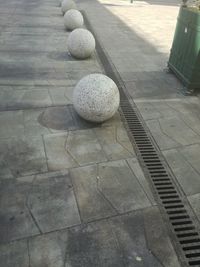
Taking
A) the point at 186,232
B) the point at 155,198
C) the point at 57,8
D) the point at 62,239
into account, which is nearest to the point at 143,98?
the point at 155,198

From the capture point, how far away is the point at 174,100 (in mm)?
8086

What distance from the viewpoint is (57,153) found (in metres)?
5.67

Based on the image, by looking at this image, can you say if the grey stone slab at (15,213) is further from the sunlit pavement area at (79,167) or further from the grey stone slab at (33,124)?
the grey stone slab at (33,124)

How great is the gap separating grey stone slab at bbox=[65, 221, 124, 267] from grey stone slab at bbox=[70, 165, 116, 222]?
0.20 meters

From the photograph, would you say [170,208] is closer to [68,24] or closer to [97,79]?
[97,79]

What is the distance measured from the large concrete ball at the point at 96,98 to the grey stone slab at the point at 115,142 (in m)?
0.30

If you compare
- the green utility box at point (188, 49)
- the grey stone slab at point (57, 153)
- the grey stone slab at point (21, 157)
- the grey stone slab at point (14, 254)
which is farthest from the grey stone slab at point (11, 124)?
the green utility box at point (188, 49)

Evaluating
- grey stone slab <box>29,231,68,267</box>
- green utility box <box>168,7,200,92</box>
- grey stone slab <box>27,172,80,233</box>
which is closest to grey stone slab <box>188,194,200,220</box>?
grey stone slab <box>27,172,80,233</box>

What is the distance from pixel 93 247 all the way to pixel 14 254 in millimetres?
1037

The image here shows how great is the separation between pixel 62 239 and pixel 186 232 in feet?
5.85

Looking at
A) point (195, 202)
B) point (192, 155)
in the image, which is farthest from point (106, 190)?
point (192, 155)

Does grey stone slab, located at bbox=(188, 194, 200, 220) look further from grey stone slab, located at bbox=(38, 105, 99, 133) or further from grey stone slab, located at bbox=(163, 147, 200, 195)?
grey stone slab, located at bbox=(38, 105, 99, 133)

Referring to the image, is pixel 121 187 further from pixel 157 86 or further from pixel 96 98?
pixel 157 86

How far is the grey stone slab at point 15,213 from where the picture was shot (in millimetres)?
4090
